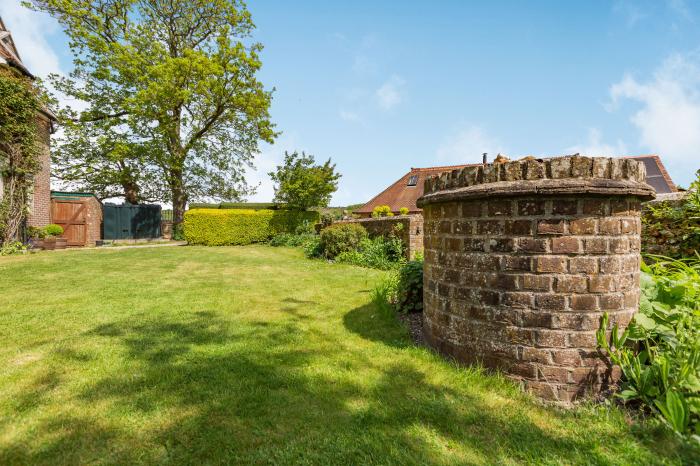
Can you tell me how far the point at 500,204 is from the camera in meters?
2.85

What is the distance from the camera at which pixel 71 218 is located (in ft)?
52.1

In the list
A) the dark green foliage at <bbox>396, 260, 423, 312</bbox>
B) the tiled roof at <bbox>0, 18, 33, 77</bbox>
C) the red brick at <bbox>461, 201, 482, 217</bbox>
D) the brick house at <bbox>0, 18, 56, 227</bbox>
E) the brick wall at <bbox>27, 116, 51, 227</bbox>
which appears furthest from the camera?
the brick wall at <bbox>27, 116, 51, 227</bbox>

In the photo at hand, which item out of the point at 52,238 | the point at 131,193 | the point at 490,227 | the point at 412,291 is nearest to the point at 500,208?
the point at 490,227

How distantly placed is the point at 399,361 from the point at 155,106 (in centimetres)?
2213

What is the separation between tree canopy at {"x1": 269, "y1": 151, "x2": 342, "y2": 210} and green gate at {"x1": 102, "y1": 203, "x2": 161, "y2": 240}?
8456 millimetres

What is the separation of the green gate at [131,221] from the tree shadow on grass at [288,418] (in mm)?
20350

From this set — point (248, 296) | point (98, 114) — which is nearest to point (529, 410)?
point (248, 296)

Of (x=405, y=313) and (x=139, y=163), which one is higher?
(x=139, y=163)

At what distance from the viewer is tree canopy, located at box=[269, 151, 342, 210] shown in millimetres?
19500

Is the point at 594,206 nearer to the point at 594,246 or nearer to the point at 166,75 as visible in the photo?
the point at 594,246

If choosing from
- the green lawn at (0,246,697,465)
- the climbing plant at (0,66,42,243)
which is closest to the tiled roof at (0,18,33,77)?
the climbing plant at (0,66,42,243)

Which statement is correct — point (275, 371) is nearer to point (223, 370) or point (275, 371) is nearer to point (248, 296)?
point (223, 370)

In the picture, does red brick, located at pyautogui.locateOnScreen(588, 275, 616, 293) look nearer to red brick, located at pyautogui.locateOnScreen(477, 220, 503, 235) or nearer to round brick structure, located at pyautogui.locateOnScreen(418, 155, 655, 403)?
round brick structure, located at pyautogui.locateOnScreen(418, 155, 655, 403)

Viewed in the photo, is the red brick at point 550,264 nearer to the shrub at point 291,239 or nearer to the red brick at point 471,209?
the red brick at point 471,209
